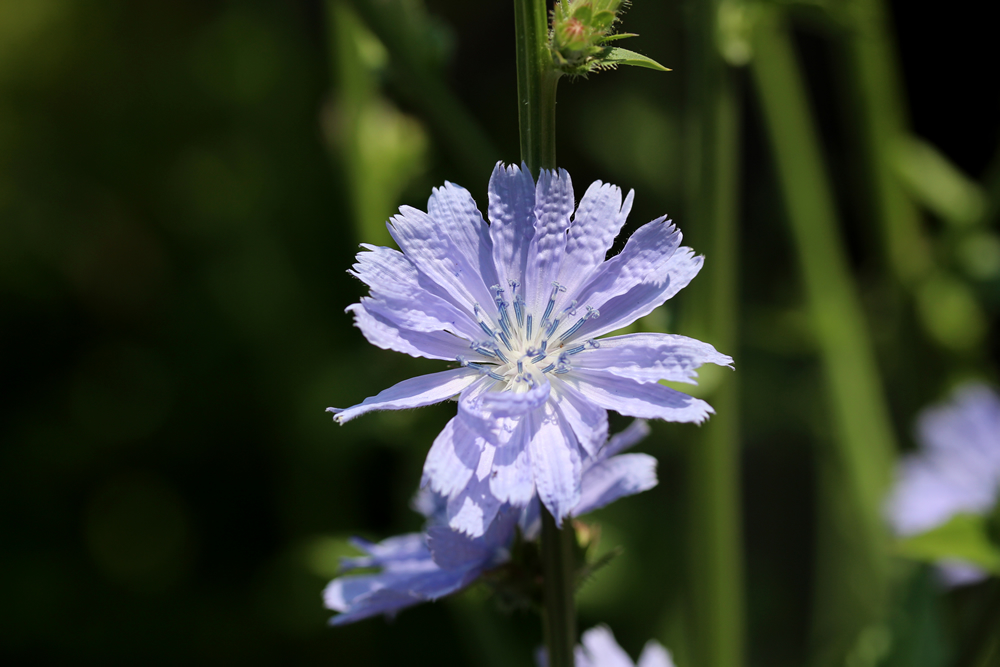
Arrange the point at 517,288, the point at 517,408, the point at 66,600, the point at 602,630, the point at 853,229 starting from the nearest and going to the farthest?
1. the point at 517,408
2. the point at 517,288
3. the point at 602,630
4. the point at 66,600
5. the point at 853,229

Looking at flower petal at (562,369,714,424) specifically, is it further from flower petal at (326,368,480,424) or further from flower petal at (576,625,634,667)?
flower petal at (576,625,634,667)

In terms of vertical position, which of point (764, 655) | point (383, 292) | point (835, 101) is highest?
point (835, 101)

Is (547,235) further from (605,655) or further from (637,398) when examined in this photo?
(605,655)

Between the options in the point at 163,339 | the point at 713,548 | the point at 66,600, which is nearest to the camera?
the point at 713,548

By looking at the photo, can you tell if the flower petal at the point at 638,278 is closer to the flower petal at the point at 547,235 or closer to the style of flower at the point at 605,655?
the flower petal at the point at 547,235

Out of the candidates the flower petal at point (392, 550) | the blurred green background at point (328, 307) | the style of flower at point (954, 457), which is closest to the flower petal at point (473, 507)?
the flower petal at point (392, 550)

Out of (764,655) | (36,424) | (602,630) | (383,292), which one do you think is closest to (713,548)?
(602,630)

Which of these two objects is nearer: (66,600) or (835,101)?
(66,600)

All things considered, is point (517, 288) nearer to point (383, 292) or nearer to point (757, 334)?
point (383, 292)
